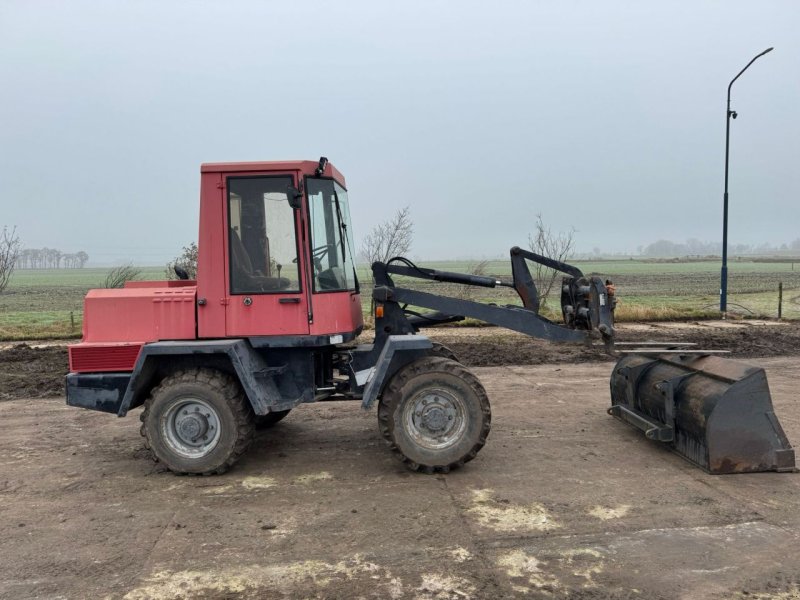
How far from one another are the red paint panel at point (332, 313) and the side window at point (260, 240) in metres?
0.27

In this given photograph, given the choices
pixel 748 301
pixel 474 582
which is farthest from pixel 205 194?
pixel 748 301

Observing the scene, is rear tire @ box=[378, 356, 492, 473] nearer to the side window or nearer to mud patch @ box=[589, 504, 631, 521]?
mud patch @ box=[589, 504, 631, 521]

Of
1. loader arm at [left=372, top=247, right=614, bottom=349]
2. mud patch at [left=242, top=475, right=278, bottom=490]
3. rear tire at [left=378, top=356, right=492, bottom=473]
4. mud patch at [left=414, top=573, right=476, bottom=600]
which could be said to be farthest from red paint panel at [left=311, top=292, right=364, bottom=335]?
mud patch at [left=414, top=573, right=476, bottom=600]

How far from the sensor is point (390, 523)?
457 cm

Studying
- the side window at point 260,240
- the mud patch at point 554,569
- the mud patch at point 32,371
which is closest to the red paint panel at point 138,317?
the side window at point 260,240

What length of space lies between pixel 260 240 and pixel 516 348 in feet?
29.8

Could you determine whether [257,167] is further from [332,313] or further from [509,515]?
[509,515]

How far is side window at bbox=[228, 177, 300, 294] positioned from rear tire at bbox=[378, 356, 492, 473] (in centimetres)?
144

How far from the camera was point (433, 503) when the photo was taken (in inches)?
195

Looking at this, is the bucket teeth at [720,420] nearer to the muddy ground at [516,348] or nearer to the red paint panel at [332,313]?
the red paint panel at [332,313]

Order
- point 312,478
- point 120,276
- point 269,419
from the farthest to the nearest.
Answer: point 120,276, point 269,419, point 312,478

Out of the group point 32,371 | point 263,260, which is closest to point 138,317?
point 263,260

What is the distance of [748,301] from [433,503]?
25395 millimetres

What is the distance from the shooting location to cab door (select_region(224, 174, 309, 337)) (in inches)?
222
